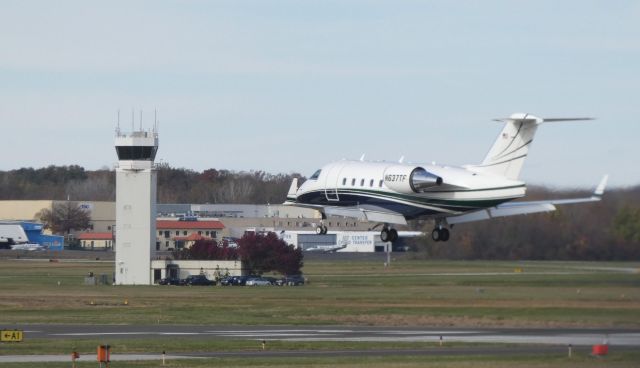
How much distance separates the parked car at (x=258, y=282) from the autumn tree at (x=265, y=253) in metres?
7.62

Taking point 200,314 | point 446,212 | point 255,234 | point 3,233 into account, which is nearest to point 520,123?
point 446,212

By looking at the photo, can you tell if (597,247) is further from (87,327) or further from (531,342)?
(87,327)

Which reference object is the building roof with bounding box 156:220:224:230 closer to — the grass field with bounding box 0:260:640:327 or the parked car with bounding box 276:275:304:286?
the grass field with bounding box 0:260:640:327

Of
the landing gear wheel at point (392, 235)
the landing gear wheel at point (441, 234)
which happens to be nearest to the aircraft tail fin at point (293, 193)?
the landing gear wheel at point (392, 235)

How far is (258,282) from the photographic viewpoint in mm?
115250

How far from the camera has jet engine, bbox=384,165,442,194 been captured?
2687 inches

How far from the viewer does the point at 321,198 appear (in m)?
74.3

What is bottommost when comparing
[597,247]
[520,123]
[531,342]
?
[531,342]

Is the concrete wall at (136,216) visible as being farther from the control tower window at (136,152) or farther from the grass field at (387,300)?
the grass field at (387,300)

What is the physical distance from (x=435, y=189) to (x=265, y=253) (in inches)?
2308

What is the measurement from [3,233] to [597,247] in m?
135

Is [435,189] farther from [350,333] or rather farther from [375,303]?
[375,303]

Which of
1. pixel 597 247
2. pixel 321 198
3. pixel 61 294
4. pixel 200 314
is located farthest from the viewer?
pixel 61 294

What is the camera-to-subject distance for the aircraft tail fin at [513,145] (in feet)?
220
